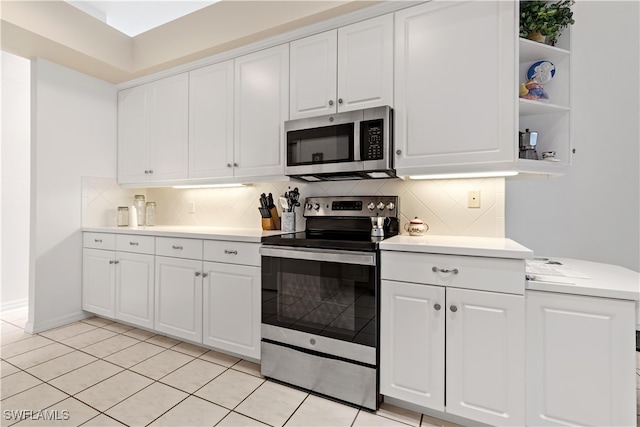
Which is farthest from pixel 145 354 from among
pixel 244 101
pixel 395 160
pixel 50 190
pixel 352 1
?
pixel 352 1

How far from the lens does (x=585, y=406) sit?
1347mm

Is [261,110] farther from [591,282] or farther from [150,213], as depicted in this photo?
[591,282]

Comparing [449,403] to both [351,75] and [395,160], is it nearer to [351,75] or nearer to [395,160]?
[395,160]

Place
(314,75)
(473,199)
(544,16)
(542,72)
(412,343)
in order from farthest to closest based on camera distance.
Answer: (314,75) → (473,199) → (542,72) → (544,16) → (412,343)

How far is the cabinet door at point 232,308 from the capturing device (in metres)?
2.09

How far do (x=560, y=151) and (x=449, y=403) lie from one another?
158cm

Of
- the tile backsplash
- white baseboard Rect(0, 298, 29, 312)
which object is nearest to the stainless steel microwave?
the tile backsplash

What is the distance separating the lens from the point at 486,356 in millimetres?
1496

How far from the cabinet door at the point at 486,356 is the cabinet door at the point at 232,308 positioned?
1.20 m

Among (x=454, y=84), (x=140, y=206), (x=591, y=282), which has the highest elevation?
(x=454, y=84)

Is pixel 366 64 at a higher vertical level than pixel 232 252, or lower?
higher

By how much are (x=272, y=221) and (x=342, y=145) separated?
36.8 inches

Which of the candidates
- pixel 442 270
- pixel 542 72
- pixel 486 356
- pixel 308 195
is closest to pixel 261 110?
pixel 308 195

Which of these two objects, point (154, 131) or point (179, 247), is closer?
point (179, 247)
